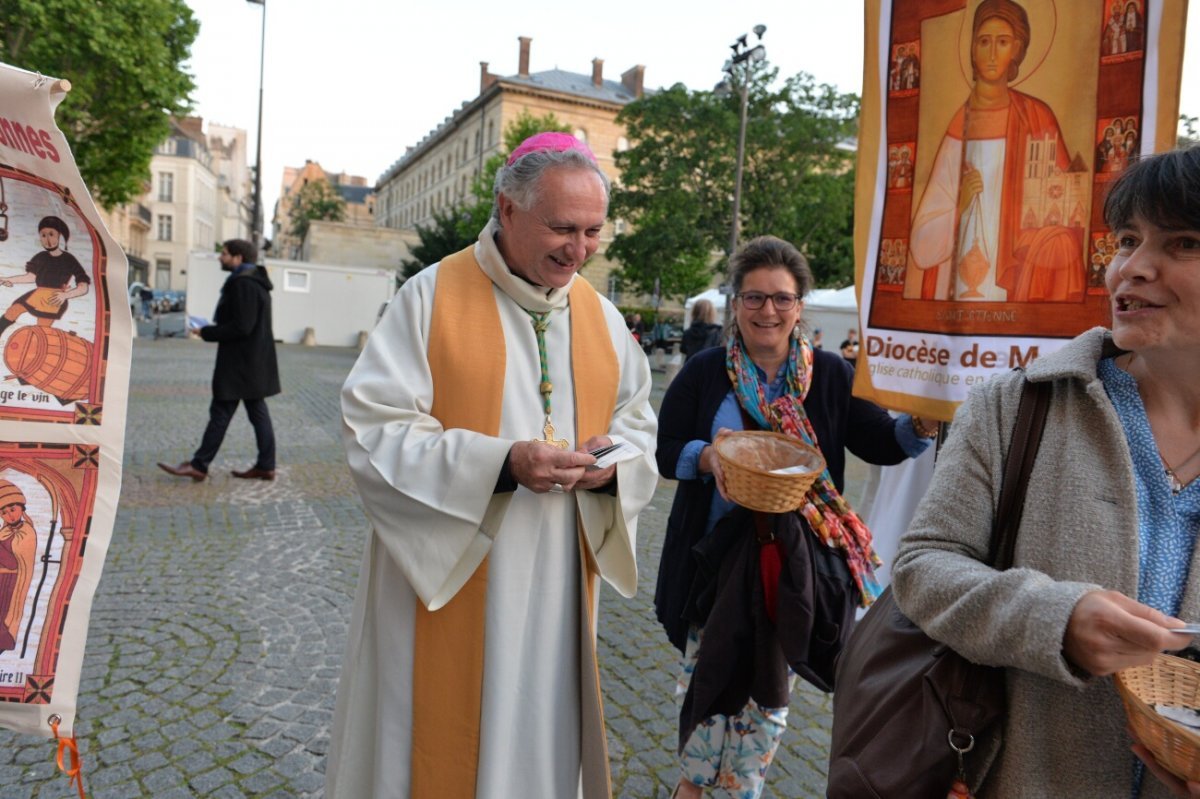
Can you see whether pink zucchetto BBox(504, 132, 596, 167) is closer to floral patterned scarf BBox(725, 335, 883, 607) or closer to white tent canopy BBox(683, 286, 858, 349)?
floral patterned scarf BBox(725, 335, 883, 607)

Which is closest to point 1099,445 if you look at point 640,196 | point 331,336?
point 640,196

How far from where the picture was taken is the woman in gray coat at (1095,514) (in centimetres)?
125

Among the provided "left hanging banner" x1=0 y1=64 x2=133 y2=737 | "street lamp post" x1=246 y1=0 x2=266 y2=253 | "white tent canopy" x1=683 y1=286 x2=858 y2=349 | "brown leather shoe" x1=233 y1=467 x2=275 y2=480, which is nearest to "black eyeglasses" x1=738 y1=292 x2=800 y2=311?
"left hanging banner" x1=0 y1=64 x2=133 y2=737

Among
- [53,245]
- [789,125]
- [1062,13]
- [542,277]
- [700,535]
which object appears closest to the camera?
[53,245]

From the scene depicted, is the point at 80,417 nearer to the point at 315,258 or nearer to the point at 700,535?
the point at 700,535

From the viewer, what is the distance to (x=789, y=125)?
2664 cm

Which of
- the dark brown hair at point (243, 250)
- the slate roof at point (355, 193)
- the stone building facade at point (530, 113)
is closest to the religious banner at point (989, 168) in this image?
the dark brown hair at point (243, 250)

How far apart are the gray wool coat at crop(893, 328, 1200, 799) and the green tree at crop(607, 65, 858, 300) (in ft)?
83.5

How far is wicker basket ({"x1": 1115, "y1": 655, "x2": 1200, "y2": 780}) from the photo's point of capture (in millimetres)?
1032

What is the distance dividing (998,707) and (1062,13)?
1.75 m

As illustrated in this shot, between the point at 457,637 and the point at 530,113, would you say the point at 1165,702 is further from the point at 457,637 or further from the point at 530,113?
the point at 530,113

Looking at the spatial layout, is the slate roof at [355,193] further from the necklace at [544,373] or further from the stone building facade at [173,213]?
the necklace at [544,373]

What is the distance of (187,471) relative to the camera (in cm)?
691

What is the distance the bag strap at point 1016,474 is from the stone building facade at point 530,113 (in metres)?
44.3
